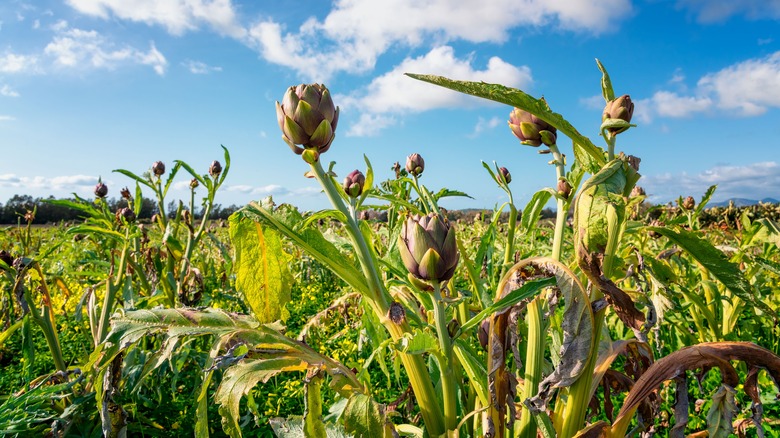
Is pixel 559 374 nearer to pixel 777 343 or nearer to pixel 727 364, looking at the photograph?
pixel 727 364

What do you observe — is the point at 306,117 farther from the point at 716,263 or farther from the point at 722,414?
the point at 722,414

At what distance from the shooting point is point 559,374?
71 cm

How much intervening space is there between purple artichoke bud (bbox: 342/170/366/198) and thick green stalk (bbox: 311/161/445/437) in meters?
0.13

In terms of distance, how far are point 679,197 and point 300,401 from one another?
1.90 meters

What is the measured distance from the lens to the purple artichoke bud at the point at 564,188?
0.86 meters

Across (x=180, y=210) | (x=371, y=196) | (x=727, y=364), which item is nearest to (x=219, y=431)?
(x=180, y=210)

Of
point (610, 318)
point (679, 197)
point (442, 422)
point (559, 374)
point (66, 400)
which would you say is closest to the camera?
point (559, 374)

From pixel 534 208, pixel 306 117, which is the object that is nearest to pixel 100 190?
pixel 306 117

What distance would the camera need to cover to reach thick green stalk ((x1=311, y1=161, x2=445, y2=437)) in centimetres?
79

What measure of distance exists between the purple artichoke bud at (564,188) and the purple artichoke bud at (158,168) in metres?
1.59

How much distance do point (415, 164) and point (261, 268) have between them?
928mm

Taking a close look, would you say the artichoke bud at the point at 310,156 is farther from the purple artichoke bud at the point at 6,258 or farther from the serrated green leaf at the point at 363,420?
the purple artichoke bud at the point at 6,258

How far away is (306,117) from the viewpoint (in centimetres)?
78

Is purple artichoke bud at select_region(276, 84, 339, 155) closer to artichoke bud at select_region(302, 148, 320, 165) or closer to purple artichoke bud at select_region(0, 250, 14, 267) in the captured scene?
artichoke bud at select_region(302, 148, 320, 165)
